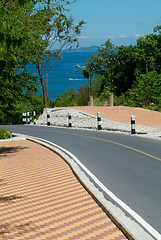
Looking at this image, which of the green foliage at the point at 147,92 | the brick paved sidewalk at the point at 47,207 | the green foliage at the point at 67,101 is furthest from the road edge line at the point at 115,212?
the green foliage at the point at 67,101

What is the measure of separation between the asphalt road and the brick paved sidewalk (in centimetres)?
78

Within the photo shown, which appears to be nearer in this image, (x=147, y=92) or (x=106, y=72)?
(x=147, y=92)

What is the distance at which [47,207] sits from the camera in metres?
7.47

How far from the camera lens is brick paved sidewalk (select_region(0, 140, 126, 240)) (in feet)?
19.6

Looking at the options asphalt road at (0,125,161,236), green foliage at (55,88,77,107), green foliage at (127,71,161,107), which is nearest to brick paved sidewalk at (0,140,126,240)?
asphalt road at (0,125,161,236)

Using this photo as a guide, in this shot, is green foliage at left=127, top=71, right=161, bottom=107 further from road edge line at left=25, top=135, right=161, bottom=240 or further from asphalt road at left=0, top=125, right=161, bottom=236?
road edge line at left=25, top=135, right=161, bottom=240

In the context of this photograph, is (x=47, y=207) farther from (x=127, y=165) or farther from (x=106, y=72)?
(x=106, y=72)

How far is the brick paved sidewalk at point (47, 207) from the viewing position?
596cm

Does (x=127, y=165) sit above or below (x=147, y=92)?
below

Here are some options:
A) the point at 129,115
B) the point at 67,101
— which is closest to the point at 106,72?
the point at 67,101

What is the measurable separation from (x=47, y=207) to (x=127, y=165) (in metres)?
4.71

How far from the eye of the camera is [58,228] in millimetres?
6199

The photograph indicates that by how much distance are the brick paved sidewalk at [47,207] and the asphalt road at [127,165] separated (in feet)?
2.56

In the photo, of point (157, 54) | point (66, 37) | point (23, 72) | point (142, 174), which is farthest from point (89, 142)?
point (157, 54)
